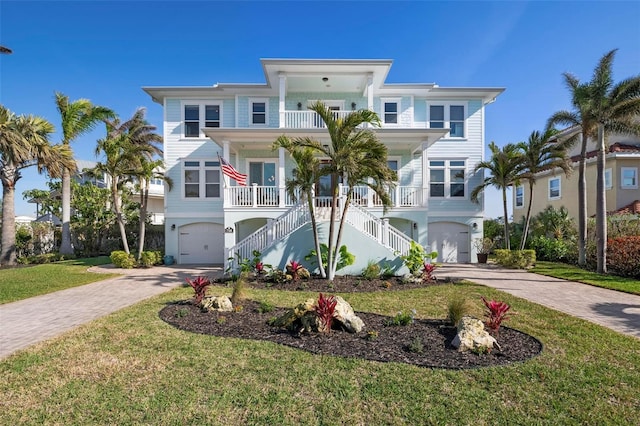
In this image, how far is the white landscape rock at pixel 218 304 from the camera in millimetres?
6926

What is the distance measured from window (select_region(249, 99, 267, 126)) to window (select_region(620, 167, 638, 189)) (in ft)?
68.0

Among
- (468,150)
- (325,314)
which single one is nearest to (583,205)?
(468,150)

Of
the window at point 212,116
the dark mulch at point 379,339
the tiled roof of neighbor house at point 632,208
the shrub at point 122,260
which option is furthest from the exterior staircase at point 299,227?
the tiled roof of neighbor house at point 632,208

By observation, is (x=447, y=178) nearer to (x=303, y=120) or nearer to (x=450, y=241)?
(x=450, y=241)

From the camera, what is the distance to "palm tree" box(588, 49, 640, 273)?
38.6 feet

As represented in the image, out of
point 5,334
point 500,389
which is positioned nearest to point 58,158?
point 5,334

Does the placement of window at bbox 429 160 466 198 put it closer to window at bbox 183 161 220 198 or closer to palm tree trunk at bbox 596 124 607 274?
palm tree trunk at bbox 596 124 607 274

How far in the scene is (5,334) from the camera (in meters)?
5.81

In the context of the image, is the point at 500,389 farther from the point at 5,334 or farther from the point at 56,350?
the point at 5,334

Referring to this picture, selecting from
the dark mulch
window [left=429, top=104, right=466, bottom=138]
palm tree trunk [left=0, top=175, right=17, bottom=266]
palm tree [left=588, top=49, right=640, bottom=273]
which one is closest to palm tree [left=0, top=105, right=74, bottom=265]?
palm tree trunk [left=0, top=175, right=17, bottom=266]

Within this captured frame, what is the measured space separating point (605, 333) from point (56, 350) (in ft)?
30.6

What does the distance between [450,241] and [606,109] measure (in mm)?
8294

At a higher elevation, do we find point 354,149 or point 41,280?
point 354,149

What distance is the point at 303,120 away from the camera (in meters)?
15.7
